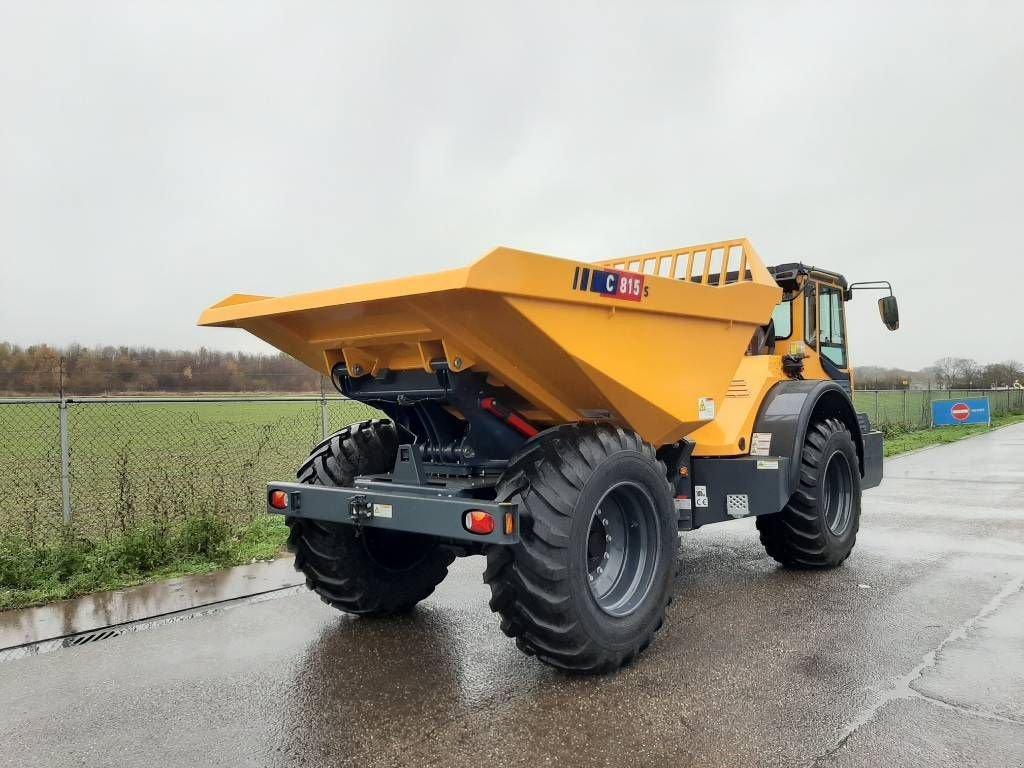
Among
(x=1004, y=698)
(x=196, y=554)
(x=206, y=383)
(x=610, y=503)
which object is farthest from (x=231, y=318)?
(x=1004, y=698)

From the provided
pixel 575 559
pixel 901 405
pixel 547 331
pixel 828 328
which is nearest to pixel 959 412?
pixel 901 405

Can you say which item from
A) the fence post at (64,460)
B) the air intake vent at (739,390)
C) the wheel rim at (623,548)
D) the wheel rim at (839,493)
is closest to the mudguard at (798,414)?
the air intake vent at (739,390)

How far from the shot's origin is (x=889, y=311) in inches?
281

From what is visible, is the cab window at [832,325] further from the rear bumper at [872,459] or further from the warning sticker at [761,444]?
the warning sticker at [761,444]

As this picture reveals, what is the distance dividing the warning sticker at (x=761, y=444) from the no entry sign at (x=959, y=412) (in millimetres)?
22768

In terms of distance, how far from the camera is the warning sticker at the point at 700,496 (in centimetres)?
547

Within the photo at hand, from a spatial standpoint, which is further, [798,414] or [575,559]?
[798,414]

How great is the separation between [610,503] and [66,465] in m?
4.66

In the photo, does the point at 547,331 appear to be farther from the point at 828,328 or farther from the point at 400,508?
the point at 828,328

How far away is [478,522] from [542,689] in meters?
0.91

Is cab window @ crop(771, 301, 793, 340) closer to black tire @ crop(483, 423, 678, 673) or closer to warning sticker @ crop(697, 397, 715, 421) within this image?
warning sticker @ crop(697, 397, 715, 421)

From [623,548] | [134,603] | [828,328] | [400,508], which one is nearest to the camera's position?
[400,508]

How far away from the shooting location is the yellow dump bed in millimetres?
3449

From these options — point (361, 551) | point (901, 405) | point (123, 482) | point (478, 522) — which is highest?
point (901, 405)
